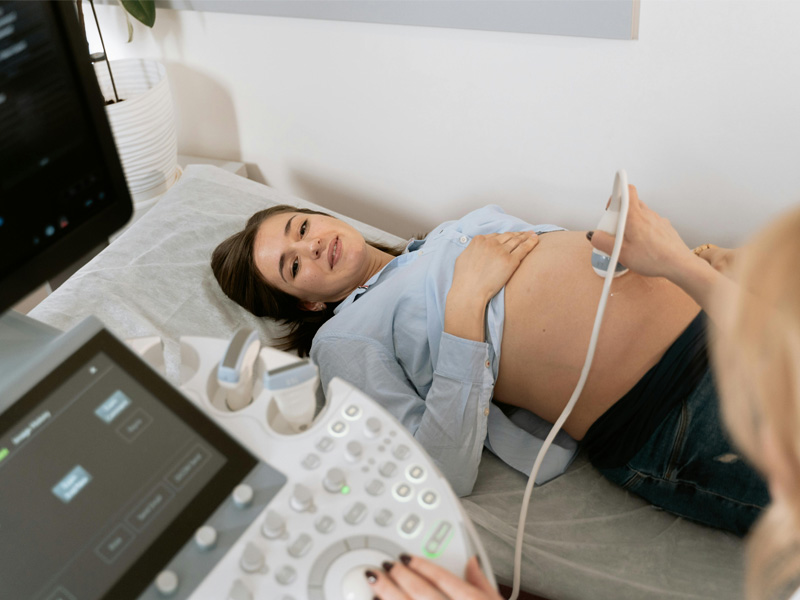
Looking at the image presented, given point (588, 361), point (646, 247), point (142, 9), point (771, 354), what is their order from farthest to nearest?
1. point (142, 9)
2. point (646, 247)
3. point (588, 361)
4. point (771, 354)

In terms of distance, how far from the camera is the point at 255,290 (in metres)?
1.49

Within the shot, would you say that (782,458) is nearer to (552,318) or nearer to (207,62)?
(552,318)

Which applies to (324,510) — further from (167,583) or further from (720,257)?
(720,257)

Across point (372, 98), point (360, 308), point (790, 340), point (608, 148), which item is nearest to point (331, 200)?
point (372, 98)

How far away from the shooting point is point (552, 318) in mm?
1216

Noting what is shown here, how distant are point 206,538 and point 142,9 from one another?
1573 millimetres

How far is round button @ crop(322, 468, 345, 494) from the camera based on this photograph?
58cm

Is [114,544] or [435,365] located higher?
[114,544]

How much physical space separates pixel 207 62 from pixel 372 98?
1.76ft

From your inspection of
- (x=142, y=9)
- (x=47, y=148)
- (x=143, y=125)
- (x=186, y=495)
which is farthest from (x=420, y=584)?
(x=142, y=9)

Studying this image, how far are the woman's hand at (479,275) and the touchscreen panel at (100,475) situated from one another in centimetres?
68

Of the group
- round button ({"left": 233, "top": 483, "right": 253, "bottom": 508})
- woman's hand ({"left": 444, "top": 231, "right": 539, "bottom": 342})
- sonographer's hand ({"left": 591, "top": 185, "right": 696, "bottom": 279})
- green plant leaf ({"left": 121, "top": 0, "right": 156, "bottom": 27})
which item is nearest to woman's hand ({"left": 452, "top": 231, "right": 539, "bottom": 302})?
woman's hand ({"left": 444, "top": 231, "right": 539, "bottom": 342})

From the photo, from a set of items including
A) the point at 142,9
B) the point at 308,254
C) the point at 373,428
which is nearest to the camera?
the point at 373,428

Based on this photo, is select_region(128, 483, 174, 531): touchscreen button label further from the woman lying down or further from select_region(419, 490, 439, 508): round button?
the woman lying down
